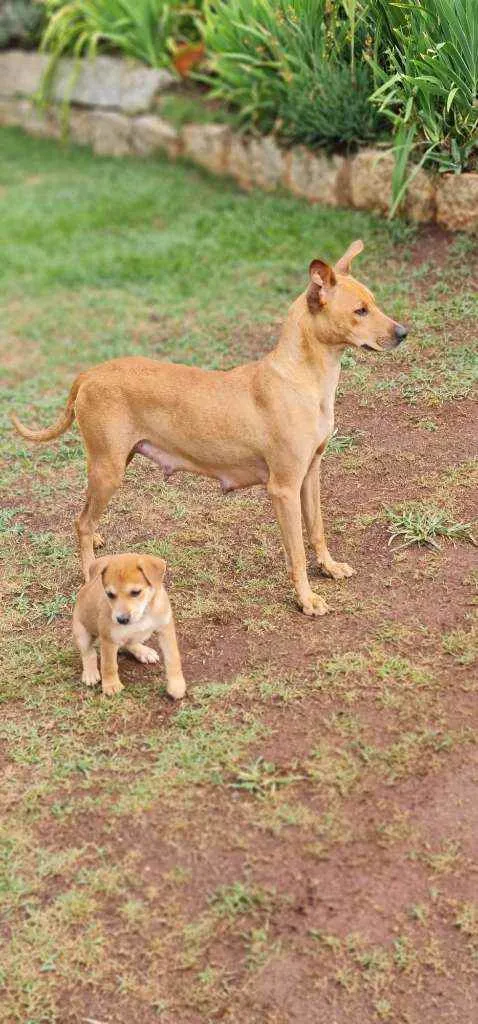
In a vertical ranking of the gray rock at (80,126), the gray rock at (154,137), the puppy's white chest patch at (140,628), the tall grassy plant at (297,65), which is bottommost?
the gray rock at (80,126)

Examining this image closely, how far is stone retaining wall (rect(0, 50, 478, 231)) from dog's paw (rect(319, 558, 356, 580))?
3812 millimetres

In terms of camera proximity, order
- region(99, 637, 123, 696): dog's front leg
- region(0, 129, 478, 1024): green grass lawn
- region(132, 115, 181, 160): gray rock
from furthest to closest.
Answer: region(132, 115, 181, 160): gray rock < region(99, 637, 123, 696): dog's front leg < region(0, 129, 478, 1024): green grass lawn

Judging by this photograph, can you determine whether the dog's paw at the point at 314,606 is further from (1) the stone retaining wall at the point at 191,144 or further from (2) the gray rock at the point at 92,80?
(2) the gray rock at the point at 92,80

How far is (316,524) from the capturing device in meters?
5.44

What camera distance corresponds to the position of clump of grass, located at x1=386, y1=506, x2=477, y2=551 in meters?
5.64

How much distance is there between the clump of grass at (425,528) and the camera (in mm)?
5645

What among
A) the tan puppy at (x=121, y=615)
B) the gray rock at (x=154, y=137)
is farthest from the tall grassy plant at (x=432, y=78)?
the tan puppy at (x=121, y=615)

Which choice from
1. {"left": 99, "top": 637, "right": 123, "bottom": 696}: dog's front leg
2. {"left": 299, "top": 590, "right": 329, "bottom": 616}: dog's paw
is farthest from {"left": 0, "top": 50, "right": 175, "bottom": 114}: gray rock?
{"left": 99, "top": 637, "right": 123, "bottom": 696}: dog's front leg

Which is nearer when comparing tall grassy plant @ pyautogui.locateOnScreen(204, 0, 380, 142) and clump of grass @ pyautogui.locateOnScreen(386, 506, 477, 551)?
clump of grass @ pyautogui.locateOnScreen(386, 506, 477, 551)

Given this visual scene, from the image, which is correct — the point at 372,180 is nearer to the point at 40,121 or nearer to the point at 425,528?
the point at 425,528

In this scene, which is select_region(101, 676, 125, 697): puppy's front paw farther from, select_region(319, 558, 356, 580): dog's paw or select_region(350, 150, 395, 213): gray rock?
select_region(350, 150, 395, 213): gray rock

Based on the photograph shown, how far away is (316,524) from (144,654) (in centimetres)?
101

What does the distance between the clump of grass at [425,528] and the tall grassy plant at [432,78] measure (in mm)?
3248

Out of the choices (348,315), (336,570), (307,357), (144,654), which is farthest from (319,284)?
(144,654)
